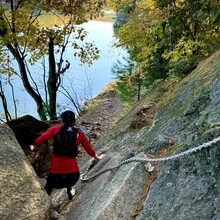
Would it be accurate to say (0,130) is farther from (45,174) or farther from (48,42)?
(48,42)

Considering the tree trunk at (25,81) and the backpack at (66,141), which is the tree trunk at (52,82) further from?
the backpack at (66,141)

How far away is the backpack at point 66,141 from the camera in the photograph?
463cm

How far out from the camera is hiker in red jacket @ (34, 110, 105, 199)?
4637 mm

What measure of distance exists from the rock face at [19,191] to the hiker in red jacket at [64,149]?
1.95 ft

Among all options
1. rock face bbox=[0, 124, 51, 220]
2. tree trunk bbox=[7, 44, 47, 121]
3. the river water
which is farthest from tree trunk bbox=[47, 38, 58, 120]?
rock face bbox=[0, 124, 51, 220]

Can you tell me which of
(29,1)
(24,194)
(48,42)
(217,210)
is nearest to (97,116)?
(48,42)

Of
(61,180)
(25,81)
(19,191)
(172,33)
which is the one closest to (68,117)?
(61,180)

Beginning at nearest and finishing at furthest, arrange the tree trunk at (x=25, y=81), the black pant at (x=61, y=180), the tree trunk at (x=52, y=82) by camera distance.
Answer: the black pant at (x=61, y=180)
the tree trunk at (x=25, y=81)
the tree trunk at (x=52, y=82)

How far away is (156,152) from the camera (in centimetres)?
430

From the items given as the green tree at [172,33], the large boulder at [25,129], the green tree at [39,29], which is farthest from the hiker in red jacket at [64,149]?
the green tree at [39,29]

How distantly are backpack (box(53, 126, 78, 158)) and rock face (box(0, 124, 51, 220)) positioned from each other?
0.60m

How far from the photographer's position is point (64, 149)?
15.4ft

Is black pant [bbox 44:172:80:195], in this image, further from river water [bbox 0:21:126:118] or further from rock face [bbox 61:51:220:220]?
river water [bbox 0:21:126:118]

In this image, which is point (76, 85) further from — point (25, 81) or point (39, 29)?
point (39, 29)
